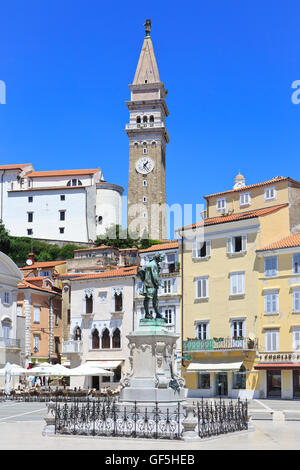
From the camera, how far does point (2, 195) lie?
114875 mm

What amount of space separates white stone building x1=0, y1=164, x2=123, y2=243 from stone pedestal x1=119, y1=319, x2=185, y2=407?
86159 mm

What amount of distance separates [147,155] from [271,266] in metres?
69.6

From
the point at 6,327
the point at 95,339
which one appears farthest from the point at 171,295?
the point at 6,327

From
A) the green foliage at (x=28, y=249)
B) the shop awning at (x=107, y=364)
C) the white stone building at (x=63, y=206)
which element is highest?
the white stone building at (x=63, y=206)

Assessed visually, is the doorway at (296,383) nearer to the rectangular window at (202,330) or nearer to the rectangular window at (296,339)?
the rectangular window at (296,339)

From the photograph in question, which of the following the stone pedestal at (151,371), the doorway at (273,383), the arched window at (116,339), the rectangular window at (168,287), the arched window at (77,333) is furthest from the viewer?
the arched window at (77,333)

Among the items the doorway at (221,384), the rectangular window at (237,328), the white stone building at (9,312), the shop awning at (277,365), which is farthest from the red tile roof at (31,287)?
the shop awning at (277,365)

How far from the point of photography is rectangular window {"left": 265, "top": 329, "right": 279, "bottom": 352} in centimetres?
4606

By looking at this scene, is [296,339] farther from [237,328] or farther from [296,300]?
[237,328]

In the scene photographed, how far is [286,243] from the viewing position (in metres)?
47.1

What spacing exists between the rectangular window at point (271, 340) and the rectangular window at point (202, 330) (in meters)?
4.94

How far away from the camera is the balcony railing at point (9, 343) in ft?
186
